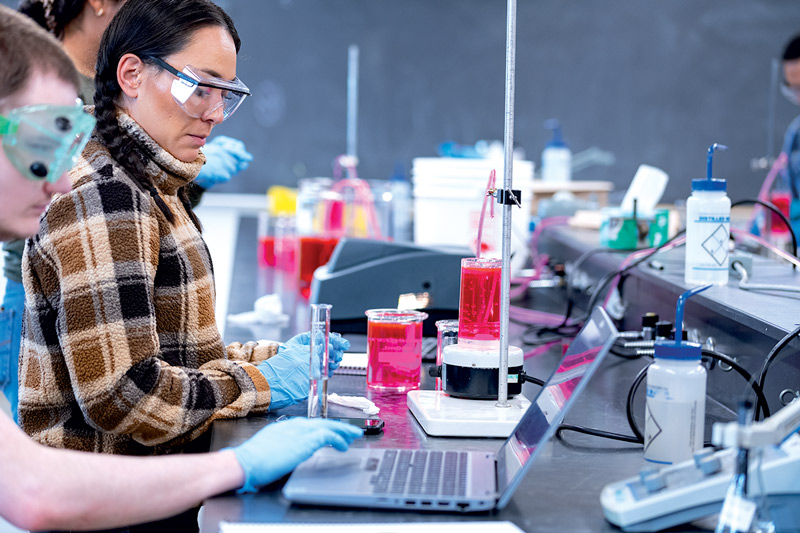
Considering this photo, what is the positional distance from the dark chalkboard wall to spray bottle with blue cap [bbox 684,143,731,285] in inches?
154

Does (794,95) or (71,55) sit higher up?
(794,95)

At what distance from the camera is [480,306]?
138cm

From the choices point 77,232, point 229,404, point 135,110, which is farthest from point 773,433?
point 135,110

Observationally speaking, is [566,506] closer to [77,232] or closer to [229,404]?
[229,404]

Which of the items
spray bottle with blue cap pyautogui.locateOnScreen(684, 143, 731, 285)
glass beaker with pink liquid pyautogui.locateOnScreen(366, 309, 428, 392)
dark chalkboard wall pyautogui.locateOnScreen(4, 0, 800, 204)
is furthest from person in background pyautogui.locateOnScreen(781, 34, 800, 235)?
glass beaker with pink liquid pyautogui.locateOnScreen(366, 309, 428, 392)

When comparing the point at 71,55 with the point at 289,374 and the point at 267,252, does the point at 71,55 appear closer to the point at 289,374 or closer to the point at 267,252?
the point at 289,374

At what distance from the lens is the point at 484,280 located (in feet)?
4.57

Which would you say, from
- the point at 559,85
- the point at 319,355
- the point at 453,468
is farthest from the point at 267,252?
the point at 559,85

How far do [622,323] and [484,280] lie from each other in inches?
35.5

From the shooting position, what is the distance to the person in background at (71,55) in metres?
1.90

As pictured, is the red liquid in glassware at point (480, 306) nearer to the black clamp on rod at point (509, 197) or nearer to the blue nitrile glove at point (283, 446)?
the black clamp on rod at point (509, 197)

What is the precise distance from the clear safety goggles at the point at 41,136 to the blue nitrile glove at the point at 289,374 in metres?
0.50

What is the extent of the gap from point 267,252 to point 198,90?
1.96m

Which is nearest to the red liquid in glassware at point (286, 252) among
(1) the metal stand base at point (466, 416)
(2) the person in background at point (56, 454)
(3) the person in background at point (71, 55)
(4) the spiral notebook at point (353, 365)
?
(3) the person in background at point (71, 55)
